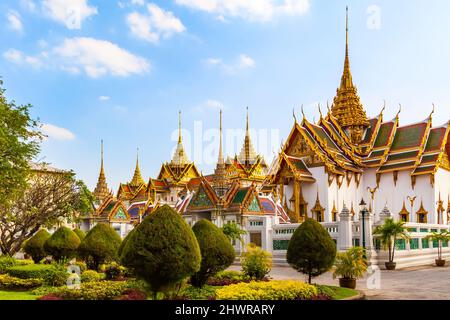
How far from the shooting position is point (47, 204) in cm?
2319

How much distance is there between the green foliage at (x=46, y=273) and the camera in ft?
49.7

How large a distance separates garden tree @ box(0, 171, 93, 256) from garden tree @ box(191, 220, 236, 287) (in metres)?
12.3

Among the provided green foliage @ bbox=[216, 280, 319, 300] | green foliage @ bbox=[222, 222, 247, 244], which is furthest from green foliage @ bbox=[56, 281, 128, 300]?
green foliage @ bbox=[222, 222, 247, 244]

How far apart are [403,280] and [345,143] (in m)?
26.5

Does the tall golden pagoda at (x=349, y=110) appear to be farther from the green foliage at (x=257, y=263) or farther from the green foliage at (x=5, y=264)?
the green foliage at (x=5, y=264)

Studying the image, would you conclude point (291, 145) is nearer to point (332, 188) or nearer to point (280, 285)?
point (332, 188)

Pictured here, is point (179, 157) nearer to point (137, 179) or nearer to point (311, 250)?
point (137, 179)

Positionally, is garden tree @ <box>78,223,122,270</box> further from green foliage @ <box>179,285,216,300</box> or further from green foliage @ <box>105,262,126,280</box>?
green foliage @ <box>179,285,216,300</box>

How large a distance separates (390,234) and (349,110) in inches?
993

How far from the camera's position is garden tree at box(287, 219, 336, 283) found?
43.5 ft

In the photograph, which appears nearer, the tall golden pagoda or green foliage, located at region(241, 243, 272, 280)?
green foliage, located at region(241, 243, 272, 280)

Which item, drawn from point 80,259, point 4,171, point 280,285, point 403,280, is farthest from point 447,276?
point 4,171

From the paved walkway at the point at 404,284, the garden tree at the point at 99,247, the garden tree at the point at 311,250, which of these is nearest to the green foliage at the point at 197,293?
the garden tree at the point at 311,250

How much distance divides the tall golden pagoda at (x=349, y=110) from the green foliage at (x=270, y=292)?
110 feet
